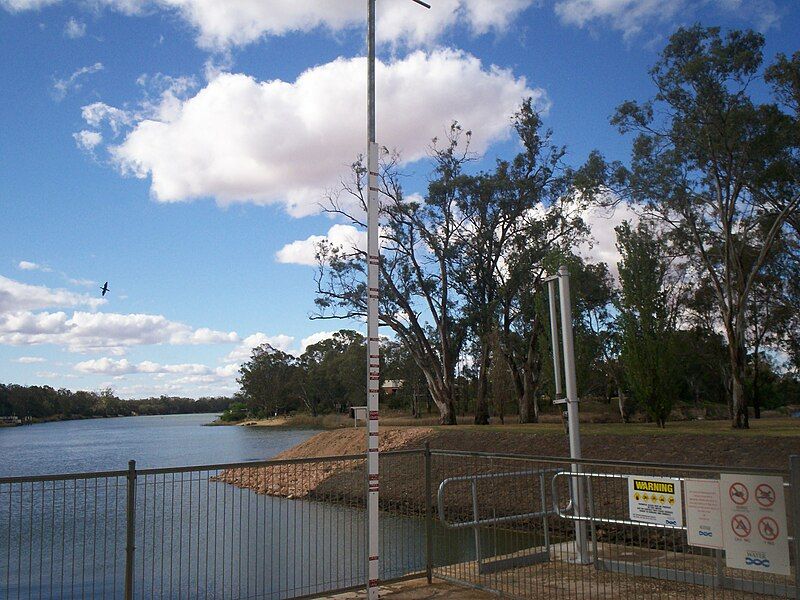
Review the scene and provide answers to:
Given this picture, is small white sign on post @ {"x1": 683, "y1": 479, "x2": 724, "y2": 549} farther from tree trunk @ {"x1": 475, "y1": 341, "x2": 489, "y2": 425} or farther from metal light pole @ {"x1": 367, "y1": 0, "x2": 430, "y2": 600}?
tree trunk @ {"x1": 475, "y1": 341, "x2": 489, "y2": 425}

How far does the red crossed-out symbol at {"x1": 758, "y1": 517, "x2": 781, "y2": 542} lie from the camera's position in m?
5.68

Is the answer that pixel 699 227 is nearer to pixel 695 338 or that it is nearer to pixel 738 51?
pixel 738 51

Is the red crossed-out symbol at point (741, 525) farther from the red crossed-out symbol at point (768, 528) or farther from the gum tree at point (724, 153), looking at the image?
the gum tree at point (724, 153)

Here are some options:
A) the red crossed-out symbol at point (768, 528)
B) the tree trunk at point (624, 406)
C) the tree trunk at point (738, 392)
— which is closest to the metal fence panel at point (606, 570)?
the red crossed-out symbol at point (768, 528)

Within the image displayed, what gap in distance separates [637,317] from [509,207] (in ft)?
41.9

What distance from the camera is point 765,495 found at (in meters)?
5.79

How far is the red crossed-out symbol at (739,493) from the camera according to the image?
5.91 meters

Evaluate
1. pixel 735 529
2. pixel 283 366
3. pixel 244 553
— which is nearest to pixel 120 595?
pixel 244 553

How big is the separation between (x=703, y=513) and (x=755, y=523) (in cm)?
46

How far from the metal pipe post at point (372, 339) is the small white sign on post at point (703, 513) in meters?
2.83

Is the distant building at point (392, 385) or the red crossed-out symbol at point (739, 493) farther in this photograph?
the distant building at point (392, 385)

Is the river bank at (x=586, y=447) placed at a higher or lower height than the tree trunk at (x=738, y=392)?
lower

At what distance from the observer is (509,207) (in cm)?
4309

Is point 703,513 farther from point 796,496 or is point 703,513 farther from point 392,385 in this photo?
point 392,385
